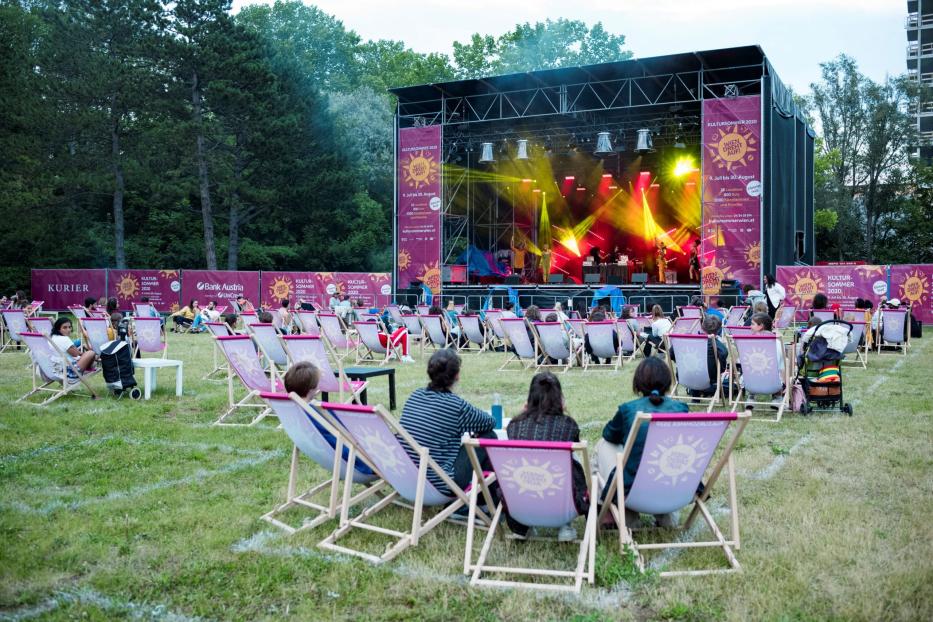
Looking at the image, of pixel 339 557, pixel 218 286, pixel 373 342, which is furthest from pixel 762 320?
pixel 218 286

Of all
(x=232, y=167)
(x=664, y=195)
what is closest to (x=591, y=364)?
(x=664, y=195)

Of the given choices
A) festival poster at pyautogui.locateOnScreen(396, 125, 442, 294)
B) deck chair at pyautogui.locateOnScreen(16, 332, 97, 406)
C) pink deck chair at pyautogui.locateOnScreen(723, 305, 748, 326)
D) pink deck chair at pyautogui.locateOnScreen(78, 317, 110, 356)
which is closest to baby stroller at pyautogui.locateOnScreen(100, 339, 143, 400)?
deck chair at pyautogui.locateOnScreen(16, 332, 97, 406)

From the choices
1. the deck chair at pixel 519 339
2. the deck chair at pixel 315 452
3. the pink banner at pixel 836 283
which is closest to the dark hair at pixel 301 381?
the deck chair at pixel 315 452

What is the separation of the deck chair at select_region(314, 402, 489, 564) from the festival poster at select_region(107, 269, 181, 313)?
68.1 ft

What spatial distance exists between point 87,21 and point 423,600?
30.5m

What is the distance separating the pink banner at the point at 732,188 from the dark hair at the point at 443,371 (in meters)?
15.2

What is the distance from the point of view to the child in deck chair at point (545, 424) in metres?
3.63

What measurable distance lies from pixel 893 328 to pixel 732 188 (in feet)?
20.6

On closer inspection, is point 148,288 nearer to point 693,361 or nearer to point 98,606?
point 693,361

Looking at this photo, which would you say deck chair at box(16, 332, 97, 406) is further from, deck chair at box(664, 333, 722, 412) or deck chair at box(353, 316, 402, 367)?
deck chair at box(664, 333, 722, 412)

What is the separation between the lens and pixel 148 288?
23.3 metres

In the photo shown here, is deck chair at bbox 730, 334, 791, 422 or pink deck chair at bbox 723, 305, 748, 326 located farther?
pink deck chair at bbox 723, 305, 748, 326

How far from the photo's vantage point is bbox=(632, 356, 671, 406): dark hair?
372 cm

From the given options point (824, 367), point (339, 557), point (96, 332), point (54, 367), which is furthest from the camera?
point (96, 332)
